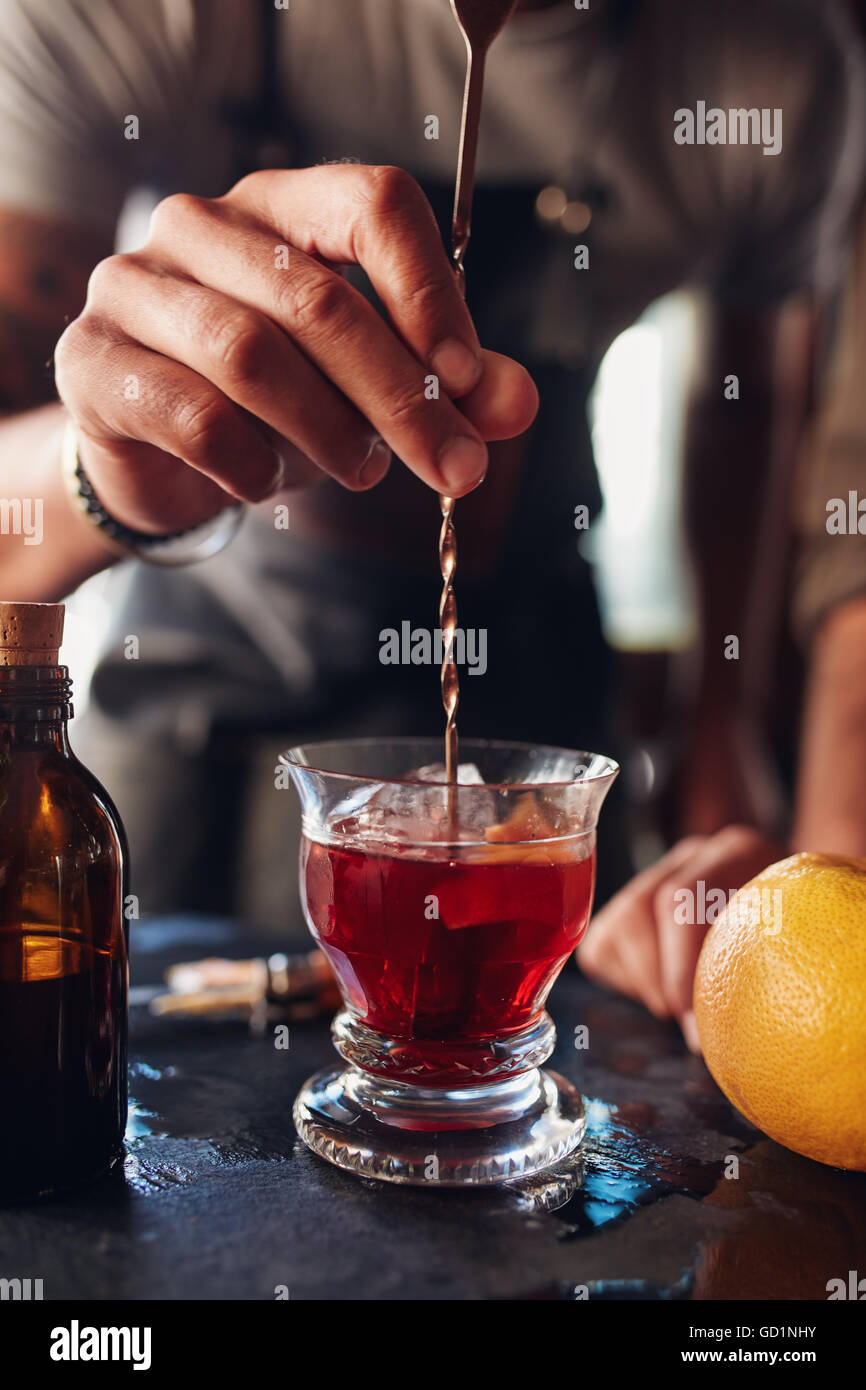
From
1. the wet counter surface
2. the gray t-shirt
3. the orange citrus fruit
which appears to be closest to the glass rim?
the orange citrus fruit

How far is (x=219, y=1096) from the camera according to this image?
0.90 m

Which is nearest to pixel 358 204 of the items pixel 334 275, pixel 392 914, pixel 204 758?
pixel 334 275

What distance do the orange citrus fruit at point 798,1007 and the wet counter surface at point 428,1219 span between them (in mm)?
53

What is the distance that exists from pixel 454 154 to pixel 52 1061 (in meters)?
1.47

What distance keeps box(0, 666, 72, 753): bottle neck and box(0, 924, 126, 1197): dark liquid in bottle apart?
5.0 inches

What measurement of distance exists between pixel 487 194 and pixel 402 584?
623 millimetres

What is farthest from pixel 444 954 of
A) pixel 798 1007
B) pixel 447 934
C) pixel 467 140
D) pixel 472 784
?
pixel 467 140

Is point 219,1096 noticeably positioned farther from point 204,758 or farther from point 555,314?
point 555,314

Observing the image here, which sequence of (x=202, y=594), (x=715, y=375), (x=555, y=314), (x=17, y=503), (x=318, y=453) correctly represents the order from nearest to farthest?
1. (x=318, y=453)
2. (x=17, y=503)
3. (x=555, y=314)
4. (x=202, y=594)
5. (x=715, y=375)

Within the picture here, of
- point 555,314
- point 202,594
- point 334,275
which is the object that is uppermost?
point 555,314

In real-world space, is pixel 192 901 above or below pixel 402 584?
below

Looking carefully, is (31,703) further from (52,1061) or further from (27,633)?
(52,1061)

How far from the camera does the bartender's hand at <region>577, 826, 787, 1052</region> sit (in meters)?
1.08

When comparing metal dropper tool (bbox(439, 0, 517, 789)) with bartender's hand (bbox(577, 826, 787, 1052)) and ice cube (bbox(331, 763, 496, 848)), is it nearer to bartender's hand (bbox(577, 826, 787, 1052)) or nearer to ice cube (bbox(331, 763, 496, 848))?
ice cube (bbox(331, 763, 496, 848))
